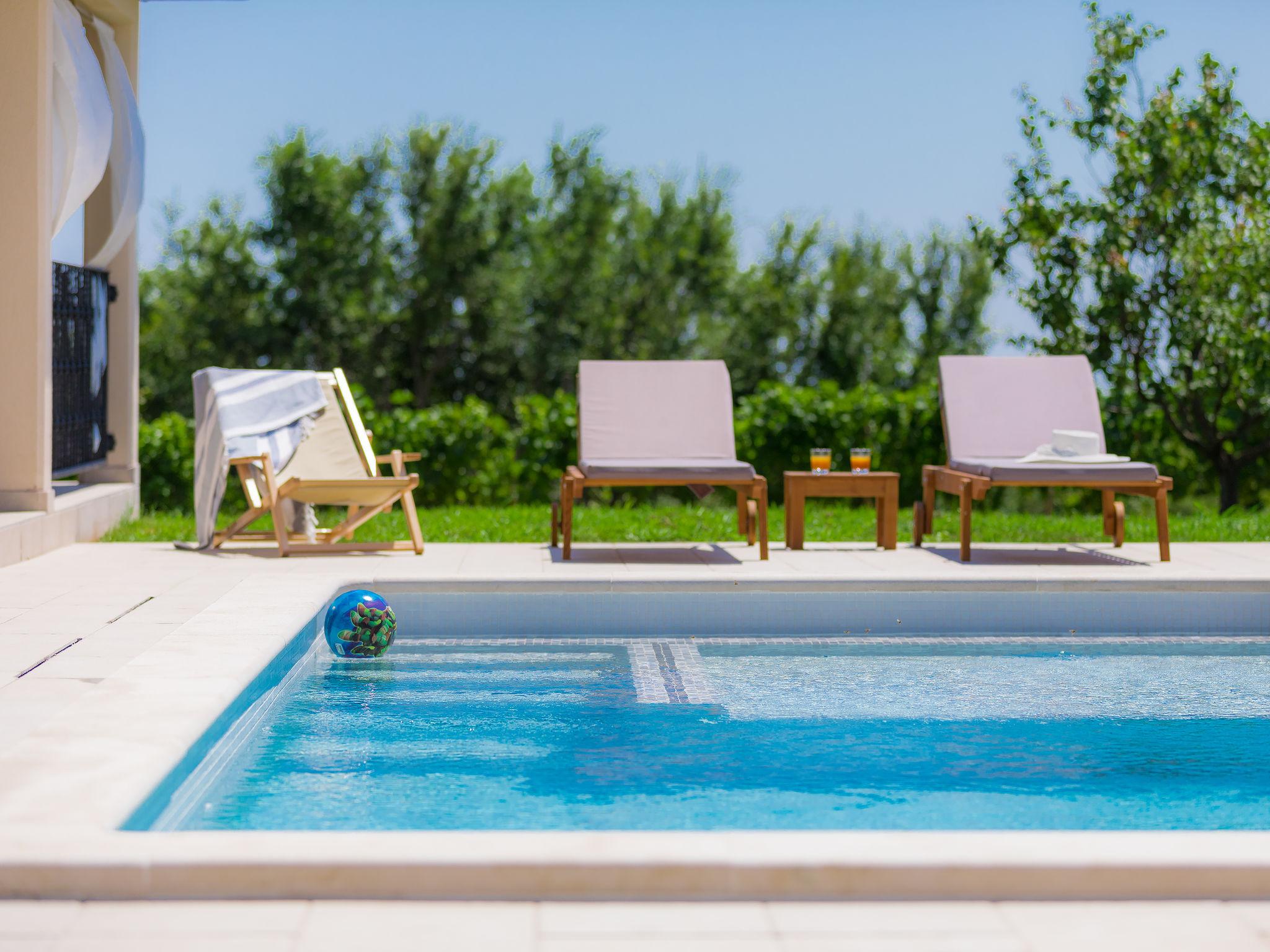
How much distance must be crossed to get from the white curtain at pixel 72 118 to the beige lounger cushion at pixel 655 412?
293 centimetres

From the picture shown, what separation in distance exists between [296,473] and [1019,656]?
4041 millimetres

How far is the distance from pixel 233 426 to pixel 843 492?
3.18m

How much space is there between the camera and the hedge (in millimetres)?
10102

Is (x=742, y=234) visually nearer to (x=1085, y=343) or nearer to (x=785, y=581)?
(x=1085, y=343)

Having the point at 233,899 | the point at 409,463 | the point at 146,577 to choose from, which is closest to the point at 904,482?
the point at 409,463

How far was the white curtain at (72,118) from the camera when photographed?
23.3ft

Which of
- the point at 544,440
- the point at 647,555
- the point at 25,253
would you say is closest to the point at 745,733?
the point at 647,555

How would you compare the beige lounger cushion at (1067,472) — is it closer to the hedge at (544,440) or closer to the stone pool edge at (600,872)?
the hedge at (544,440)

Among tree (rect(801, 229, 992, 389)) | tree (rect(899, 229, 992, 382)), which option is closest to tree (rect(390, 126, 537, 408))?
tree (rect(801, 229, 992, 389))

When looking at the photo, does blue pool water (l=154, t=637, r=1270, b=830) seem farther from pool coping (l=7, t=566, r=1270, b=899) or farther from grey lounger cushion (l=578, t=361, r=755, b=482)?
grey lounger cushion (l=578, t=361, r=755, b=482)

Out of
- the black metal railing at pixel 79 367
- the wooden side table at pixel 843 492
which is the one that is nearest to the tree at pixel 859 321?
the wooden side table at pixel 843 492

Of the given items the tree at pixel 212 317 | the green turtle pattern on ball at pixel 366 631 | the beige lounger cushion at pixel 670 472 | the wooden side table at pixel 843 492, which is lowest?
the green turtle pattern on ball at pixel 366 631

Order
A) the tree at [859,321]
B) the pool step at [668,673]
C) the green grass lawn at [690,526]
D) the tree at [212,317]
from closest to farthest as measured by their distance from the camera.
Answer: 1. the pool step at [668,673]
2. the green grass lawn at [690,526]
3. the tree at [212,317]
4. the tree at [859,321]

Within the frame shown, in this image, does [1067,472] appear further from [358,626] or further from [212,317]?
[212,317]
